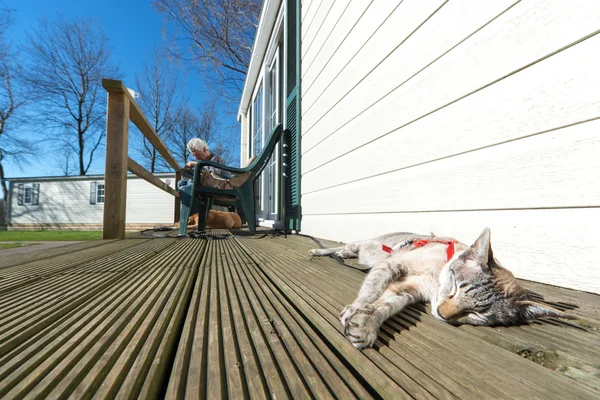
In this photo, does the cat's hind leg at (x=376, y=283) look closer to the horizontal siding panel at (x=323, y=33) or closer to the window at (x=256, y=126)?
the horizontal siding panel at (x=323, y=33)

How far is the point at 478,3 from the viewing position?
1405 millimetres

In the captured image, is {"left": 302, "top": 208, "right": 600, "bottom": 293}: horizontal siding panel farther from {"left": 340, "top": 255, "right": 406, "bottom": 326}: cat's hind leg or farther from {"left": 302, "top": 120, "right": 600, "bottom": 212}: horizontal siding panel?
{"left": 340, "top": 255, "right": 406, "bottom": 326}: cat's hind leg

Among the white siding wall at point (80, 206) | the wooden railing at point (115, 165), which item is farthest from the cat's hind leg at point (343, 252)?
the white siding wall at point (80, 206)

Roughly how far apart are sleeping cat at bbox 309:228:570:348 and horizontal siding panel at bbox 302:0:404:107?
1.51 metres

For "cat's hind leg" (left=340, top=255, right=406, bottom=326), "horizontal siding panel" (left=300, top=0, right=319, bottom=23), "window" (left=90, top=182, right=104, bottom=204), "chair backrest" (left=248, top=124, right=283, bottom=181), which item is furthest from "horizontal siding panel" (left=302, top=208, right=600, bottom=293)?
"window" (left=90, top=182, right=104, bottom=204)

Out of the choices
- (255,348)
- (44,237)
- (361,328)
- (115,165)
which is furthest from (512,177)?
(44,237)

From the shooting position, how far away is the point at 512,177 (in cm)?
126

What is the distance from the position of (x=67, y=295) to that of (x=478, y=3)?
2.22 meters

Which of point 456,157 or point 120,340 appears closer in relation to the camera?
point 120,340

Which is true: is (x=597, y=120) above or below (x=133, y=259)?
above

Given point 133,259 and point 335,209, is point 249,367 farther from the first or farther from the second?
point 335,209

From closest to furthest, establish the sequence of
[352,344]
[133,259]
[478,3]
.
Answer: [352,344]
[478,3]
[133,259]

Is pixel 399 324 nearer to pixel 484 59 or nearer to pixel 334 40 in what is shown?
pixel 484 59

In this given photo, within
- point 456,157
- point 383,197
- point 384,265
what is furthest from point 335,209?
point 384,265
